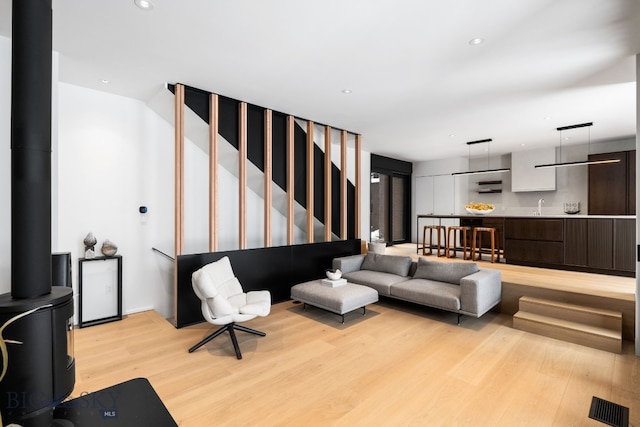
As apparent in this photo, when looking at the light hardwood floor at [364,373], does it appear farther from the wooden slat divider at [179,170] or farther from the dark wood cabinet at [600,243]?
the dark wood cabinet at [600,243]

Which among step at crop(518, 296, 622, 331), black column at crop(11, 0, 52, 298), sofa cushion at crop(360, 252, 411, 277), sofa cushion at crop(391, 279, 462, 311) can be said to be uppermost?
black column at crop(11, 0, 52, 298)

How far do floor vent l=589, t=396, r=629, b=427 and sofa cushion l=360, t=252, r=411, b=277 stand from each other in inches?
102

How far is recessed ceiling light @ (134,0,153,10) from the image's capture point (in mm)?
2203

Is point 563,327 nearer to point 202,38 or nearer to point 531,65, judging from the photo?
point 531,65

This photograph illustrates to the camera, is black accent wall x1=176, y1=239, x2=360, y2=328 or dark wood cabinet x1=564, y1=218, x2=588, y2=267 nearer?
black accent wall x1=176, y1=239, x2=360, y2=328

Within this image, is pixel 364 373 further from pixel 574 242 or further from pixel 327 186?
pixel 574 242

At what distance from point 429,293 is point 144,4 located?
399cm

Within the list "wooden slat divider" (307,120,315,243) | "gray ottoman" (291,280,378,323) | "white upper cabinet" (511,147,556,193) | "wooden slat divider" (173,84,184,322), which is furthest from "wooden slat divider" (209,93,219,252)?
"white upper cabinet" (511,147,556,193)

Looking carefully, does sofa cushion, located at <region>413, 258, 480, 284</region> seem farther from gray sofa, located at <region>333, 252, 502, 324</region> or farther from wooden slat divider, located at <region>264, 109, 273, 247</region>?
wooden slat divider, located at <region>264, 109, 273, 247</region>

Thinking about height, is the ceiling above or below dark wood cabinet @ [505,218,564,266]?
above

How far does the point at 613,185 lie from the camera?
249 inches

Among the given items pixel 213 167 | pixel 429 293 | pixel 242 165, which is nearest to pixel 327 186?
pixel 242 165

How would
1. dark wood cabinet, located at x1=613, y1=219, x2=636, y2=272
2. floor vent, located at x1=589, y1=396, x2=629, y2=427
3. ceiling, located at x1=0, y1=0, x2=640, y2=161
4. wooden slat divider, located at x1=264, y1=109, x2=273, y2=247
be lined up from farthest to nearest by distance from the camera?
dark wood cabinet, located at x1=613, y1=219, x2=636, y2=272 < wooden slat divider, located at x1=264, y1=109, x2=273, y2=247 < ceiling, located at x1=0, y1=0, x2=640, y2=161 < floor vent, located at x1=589, y1=396, x2=629, y2=427

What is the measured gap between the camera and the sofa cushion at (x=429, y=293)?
3705 mm
